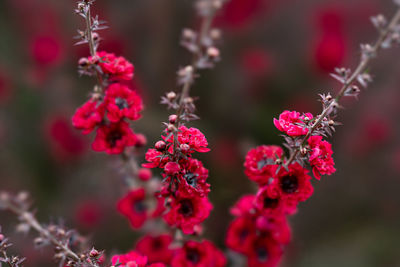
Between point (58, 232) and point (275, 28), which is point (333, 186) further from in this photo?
point (58, 232)

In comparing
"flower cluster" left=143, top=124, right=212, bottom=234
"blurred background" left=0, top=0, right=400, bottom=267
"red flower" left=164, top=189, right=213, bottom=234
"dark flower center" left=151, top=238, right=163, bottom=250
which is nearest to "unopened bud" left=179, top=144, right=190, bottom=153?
"flower cluster" left=143, top=124, right=212, bottom=234

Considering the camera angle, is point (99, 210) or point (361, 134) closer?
point (99, 210)

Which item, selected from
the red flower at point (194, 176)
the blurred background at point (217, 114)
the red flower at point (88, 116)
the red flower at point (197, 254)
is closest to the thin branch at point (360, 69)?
the red flower at point (194, 176)

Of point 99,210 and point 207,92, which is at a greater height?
point 207,92

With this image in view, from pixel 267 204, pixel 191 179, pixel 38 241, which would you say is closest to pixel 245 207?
pixel 267 204

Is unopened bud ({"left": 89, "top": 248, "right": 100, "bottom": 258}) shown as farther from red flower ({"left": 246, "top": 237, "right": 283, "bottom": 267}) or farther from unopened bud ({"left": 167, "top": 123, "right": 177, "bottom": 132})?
red flower ({"left": 246, "top": 237, "right": 283, "bottom": 267})

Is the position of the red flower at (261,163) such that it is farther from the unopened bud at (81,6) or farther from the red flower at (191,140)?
the unopened bud at (81,6)

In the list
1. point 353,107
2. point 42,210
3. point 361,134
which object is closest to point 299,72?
point 353,107

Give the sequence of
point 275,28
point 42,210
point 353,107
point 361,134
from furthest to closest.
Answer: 1. point 275,28
2. point 353,107
3. point 361,134
4. point 42,210

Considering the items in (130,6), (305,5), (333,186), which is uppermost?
(305,5)
